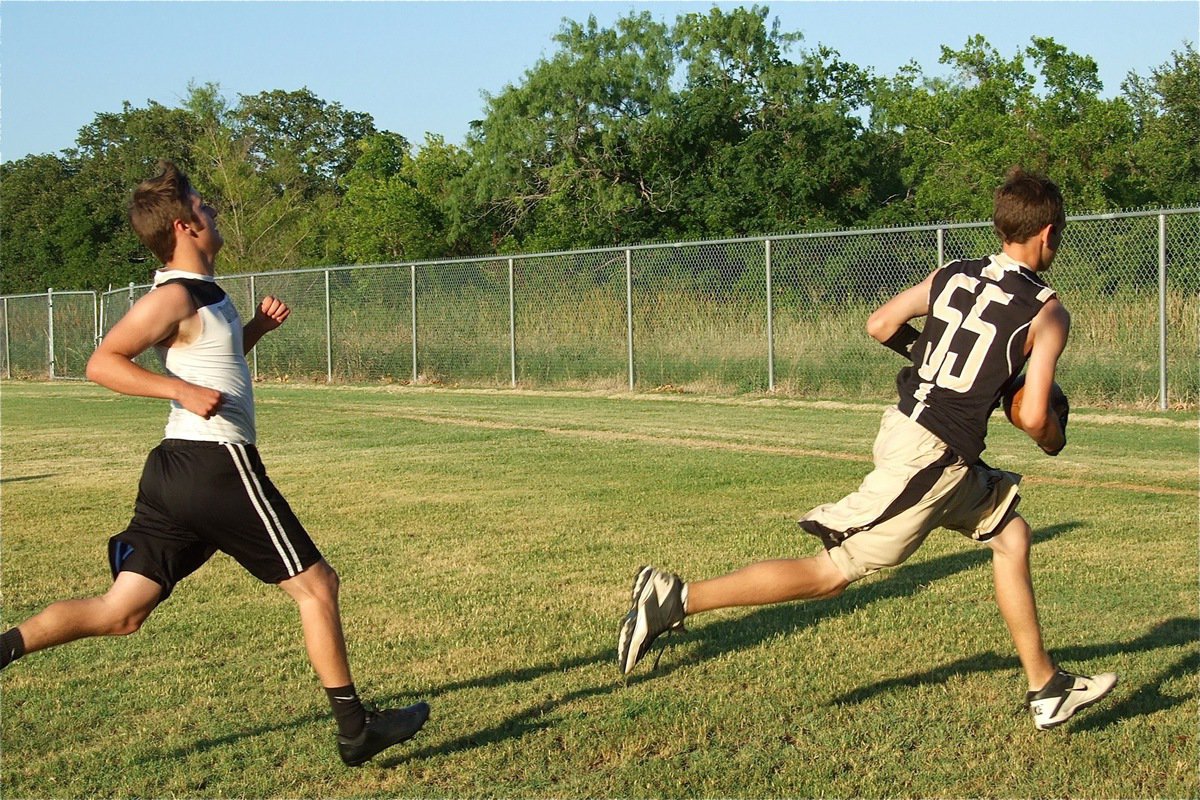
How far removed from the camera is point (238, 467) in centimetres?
413

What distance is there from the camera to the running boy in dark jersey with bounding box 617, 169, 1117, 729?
4199 millimetres

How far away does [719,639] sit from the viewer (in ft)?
18.0

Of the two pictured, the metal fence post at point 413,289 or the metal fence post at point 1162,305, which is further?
the metal fence post at point 413,289

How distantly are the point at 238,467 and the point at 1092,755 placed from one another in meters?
2.83

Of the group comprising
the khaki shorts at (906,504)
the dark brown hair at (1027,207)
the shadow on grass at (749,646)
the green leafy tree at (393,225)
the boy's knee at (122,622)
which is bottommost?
the shadow on grass at (749,646)

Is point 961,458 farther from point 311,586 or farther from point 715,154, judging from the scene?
point 715,154

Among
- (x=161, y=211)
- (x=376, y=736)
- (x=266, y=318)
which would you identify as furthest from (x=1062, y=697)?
(x=161, y=211)

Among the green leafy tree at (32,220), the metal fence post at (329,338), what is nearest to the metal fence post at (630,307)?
the metal fence post at (329,338)

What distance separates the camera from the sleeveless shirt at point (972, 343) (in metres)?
4.22

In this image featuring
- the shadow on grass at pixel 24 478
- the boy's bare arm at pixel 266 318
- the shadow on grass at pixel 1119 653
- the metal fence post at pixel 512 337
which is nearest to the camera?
the shadow on grass at pixel 1119 653

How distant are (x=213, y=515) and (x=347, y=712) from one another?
2.47ft

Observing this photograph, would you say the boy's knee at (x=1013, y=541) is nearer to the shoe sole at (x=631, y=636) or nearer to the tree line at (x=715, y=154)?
the shoe sole at (x=631, y=636)

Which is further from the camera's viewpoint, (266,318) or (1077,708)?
(266,318)

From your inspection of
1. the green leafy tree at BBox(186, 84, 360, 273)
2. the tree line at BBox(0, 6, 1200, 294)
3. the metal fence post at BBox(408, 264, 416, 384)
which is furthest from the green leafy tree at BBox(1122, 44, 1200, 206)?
the green leafy tree at BBox(186, 84, 360, 273)
